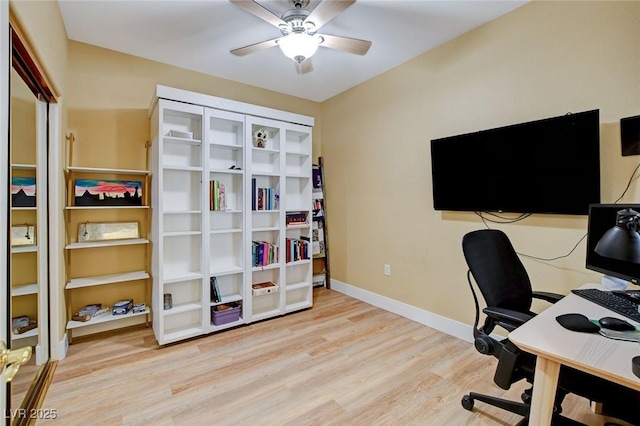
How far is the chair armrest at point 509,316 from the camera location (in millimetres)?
1437

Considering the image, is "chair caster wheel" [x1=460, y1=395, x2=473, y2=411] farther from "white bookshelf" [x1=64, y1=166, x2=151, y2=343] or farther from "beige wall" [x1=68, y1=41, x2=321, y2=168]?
"beige wall" [x1=68, y1=41, x2=321, y2=168]

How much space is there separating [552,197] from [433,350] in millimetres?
1509

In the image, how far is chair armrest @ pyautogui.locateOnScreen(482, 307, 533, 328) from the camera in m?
1.44

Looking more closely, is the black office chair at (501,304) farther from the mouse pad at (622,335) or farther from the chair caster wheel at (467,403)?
the mouse pad at (622,335)

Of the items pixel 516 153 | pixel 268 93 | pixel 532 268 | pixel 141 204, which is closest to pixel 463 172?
pixel 516 153

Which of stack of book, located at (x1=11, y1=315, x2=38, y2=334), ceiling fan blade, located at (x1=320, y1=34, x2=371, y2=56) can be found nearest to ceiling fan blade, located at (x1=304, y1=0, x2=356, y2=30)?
ceiling fan blade, located at (x1=320, y1=34, x2=371, y2=56)

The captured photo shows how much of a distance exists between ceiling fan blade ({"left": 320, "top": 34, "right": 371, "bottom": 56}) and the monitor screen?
6.10ft

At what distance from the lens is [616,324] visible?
1.22 meters

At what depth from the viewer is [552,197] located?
2.10 meters

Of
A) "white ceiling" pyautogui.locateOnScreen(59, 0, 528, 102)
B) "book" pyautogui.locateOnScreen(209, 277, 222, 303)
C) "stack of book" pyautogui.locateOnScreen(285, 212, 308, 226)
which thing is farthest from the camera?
"stack of book" pyautogui.locateOnScreen(285, 212, 308, 226)

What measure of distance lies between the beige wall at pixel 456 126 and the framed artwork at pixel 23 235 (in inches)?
119

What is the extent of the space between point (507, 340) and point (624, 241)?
70 cm

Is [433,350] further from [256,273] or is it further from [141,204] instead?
[141,204]

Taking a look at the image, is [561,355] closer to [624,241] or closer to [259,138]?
[624,241]
